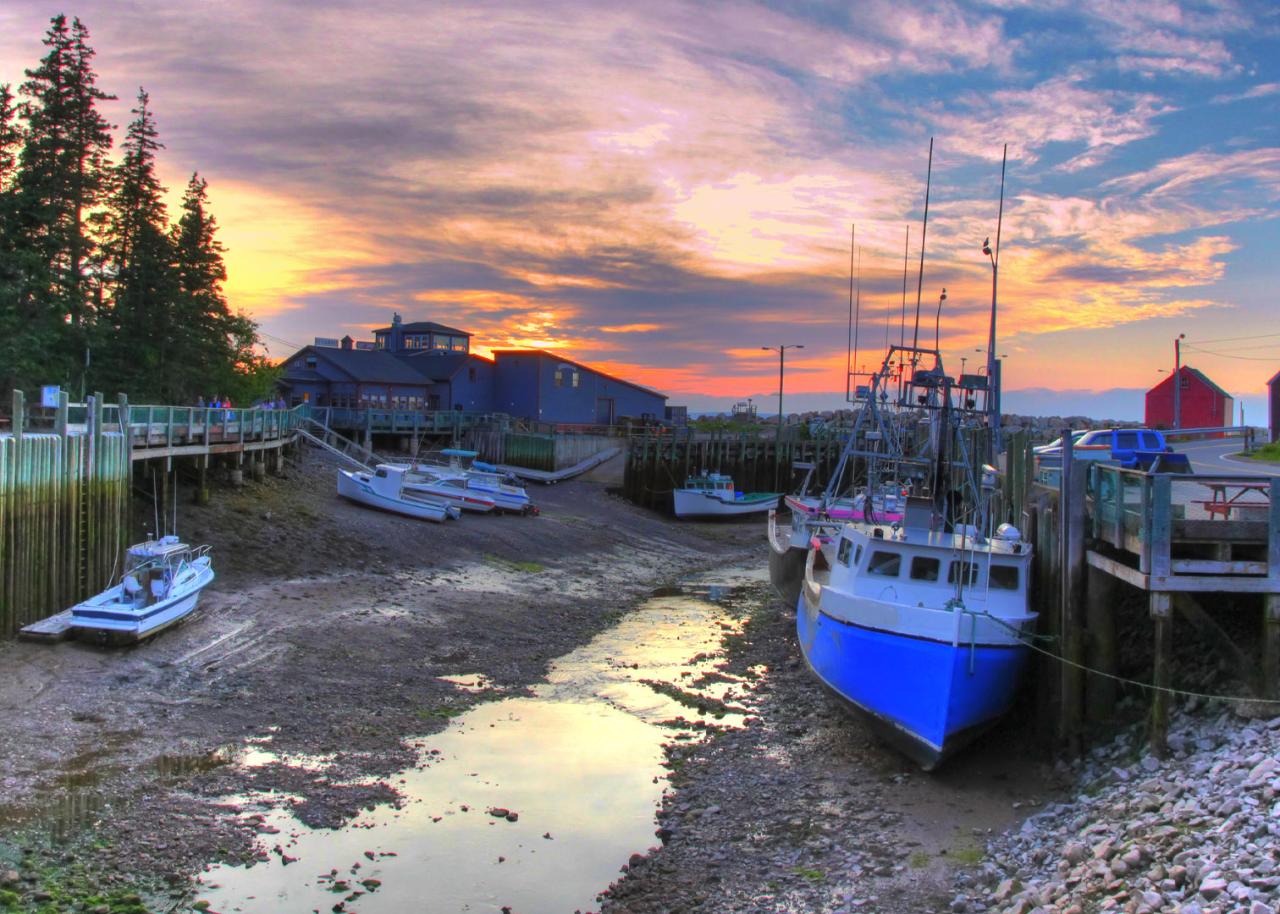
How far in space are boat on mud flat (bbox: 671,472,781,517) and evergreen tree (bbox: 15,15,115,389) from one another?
2956cm

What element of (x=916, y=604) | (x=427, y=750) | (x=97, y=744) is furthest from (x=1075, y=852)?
(x=97, y=744)

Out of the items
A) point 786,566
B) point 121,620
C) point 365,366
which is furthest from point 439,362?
point 121,620

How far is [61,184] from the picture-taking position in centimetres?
3650

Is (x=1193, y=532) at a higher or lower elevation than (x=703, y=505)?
higher

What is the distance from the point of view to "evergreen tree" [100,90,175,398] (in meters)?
40.7

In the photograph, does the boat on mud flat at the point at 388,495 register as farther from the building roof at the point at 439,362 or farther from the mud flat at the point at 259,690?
the building roof at the point at 439,362

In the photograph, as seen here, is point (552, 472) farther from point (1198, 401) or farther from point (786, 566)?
point (1198, 401)

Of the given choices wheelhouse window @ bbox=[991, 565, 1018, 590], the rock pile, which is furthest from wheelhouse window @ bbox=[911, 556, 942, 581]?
the rock pile

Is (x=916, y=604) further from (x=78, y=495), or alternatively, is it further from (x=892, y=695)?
(x=78, y=495)

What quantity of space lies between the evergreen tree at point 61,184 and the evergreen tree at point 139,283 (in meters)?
2.25

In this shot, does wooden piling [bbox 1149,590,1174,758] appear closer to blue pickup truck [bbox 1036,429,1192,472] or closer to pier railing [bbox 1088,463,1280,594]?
pier railing [bbox 1088,463,1280,594]

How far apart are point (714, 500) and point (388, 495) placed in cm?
2178

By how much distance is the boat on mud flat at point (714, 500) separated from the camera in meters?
52.8

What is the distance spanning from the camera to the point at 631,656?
2250 centimetres
